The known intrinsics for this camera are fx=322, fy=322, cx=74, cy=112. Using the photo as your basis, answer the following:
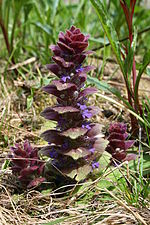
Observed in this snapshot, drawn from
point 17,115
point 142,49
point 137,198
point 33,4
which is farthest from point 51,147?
point 142,49

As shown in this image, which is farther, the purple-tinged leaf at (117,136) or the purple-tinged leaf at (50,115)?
the purple-tinged leaf at (117,136)

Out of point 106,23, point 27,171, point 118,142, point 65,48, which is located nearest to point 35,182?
point 27,171

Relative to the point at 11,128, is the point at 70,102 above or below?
above

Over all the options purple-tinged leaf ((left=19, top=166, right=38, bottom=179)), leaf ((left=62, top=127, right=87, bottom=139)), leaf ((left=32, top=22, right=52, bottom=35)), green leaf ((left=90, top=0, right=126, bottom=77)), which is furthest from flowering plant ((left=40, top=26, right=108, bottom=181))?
leaf ((left=32, top=22, right=52, bottom=35))

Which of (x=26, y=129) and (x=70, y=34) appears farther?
(x=26, y=129)

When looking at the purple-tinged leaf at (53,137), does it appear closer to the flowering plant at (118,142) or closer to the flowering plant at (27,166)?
the flowering plant at (27,166)

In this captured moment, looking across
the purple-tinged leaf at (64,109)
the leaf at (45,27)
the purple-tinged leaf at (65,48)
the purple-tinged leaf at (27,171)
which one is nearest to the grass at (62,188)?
the leaf at (45,27)

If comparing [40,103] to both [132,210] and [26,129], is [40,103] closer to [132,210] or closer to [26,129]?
[26,129]

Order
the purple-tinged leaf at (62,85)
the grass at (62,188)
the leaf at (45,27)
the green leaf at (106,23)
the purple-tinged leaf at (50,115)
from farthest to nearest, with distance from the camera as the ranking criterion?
the leaf at (45,27) < the green leaf at (106,23) < the purple-tinged leaf at (50,115) < the purple-tinged leaf at (62,85) < the grass at (62,188)
